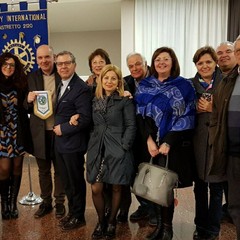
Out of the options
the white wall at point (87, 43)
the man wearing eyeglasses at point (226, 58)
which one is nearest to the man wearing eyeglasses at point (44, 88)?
the man wearing eyeglasses at point (226, 58)

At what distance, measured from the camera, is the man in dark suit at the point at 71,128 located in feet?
7.59

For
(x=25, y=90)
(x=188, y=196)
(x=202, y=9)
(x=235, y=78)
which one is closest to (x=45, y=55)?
(x=25, y=90)

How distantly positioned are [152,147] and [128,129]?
220mm

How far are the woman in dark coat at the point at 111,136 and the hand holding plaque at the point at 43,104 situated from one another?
44 centimetres

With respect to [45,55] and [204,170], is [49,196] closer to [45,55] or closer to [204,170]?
[45,55]

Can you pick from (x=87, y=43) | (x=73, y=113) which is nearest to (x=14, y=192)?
(x=73, y=113)

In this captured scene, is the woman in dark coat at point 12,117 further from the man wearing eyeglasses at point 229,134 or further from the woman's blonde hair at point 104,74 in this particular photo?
the man wearing eyeglasses at point 229,134

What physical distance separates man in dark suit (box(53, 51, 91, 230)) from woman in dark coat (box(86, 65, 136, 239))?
0.42 ft

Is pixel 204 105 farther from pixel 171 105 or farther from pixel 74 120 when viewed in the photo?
pixel 74 120

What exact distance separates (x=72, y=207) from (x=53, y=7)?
4183mm

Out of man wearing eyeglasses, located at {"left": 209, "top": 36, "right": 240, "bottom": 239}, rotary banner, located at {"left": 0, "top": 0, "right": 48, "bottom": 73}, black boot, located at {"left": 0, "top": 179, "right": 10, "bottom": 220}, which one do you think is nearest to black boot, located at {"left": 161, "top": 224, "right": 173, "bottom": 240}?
man wearing eyeglasses, located at {"left": 209, "top": 36, "right": 240, "bottom": 239}

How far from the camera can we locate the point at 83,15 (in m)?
6.11

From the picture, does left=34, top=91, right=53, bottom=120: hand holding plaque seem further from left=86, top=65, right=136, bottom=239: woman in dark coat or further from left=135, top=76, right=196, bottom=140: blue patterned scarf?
left=135, top=76, right=196, bottom=140: blue patterned scarf

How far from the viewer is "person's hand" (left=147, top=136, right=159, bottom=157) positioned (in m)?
2.07
